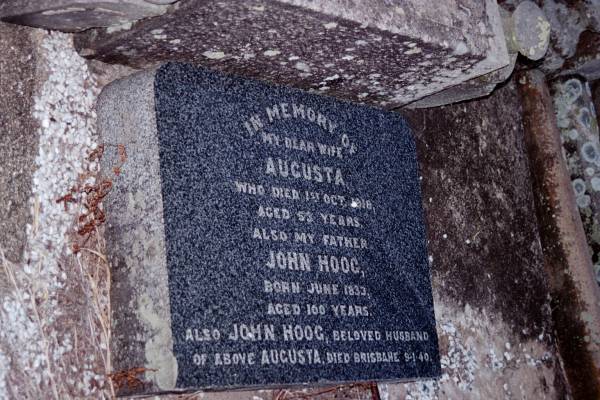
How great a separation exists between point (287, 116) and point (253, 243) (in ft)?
1.57

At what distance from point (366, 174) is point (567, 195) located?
1.66 metres

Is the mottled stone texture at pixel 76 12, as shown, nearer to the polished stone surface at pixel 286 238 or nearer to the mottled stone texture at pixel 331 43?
the mottled stone texture at pixel 331 43

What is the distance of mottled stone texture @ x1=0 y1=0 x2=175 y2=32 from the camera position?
2.10 meters

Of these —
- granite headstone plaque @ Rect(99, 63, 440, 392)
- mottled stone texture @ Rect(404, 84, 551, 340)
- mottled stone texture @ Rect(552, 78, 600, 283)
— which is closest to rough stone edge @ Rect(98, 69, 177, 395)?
granite headstone plaque @ Rect(99, 63, 440, 392)

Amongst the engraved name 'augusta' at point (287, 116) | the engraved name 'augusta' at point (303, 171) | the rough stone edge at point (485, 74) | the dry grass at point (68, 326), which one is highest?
the rough stone edge at point (485, 74)

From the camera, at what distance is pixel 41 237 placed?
2.16 meters

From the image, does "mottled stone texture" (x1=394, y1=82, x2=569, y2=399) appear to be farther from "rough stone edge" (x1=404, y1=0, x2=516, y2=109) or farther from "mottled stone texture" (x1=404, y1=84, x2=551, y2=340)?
"rough stone edge" (x1=404, y1=0, x2=516, y2=109)

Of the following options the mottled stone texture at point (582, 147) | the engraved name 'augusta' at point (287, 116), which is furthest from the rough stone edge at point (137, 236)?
the mottled stone texture at point (582, 147)

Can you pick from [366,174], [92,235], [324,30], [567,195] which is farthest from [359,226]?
[567,195]

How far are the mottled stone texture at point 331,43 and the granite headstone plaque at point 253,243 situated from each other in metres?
0.07

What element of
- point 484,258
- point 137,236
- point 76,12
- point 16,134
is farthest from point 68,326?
point 484,258

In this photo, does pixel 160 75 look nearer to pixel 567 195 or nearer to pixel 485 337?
pixel 485 337

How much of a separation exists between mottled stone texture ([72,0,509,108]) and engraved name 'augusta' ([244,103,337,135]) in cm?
10

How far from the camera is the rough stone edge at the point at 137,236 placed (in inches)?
81.4
